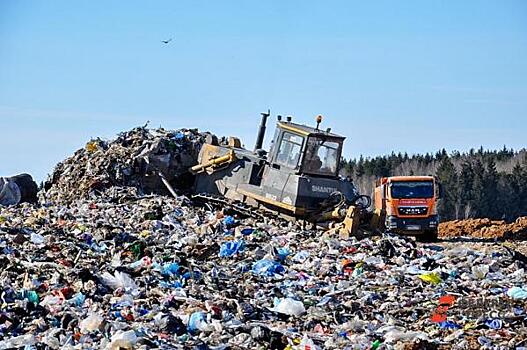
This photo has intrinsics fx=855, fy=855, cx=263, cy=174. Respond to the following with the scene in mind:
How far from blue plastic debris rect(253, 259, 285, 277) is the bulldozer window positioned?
3531mm

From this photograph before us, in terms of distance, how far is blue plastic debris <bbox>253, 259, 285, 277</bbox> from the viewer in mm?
10141

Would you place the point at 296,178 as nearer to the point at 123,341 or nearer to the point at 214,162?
the point at 214,162

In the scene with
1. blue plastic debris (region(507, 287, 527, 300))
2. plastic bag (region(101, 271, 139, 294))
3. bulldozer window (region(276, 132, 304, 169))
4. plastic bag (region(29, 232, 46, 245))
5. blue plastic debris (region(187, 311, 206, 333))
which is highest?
bulldozer window (region(276, 132, 304, 169))

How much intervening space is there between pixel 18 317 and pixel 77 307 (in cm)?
55

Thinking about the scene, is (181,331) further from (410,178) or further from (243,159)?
(410,178)

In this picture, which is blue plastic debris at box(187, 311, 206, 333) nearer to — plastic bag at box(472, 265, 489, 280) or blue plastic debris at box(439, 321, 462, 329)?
blue plastic debris at box(439, 321, 462, 329)

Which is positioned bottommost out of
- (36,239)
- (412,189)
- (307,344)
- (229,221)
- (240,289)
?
(307,344)

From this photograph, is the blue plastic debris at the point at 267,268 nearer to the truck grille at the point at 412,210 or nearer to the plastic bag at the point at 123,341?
the plastic bag at the point at 123,341

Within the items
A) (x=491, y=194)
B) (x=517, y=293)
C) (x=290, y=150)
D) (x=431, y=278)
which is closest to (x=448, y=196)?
(x=491, y=194)

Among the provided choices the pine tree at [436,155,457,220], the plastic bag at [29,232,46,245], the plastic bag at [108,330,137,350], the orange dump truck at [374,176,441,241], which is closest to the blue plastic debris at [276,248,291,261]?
the plastic bag at [29,232,46,245]

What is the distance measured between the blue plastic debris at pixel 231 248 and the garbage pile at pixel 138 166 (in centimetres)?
502

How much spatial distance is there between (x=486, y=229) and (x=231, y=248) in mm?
12609

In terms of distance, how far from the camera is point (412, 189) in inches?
766

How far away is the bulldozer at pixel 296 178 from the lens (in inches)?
537
